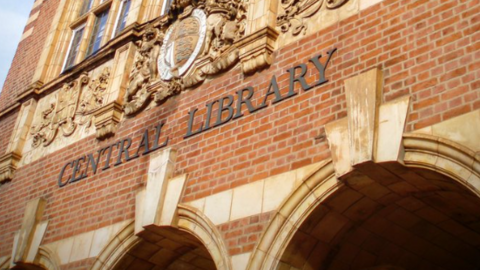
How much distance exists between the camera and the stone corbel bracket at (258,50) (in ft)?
26.8

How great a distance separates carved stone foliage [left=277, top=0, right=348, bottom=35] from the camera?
796cm

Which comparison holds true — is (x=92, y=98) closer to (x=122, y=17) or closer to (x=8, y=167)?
(x=122, y=17)

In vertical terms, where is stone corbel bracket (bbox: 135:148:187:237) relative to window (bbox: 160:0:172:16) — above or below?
below

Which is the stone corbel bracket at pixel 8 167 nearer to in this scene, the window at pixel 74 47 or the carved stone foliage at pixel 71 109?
the carved stone foliage at pixel 71 109

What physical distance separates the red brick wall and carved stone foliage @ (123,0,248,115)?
12.8 ft

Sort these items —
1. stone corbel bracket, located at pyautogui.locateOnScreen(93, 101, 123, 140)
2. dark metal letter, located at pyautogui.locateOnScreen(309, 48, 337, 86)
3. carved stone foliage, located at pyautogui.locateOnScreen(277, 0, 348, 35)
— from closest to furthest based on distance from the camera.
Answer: dark metal letter, located at pyautogui.locateOnScreen(309, 48, 337, 86), carved stone foliage, located at pyautogui.locateOnScreen(277, 0, 348, 35), stone corbel bracket, located at pyautogui.locateOnScreen(93, 101, 123, 140)

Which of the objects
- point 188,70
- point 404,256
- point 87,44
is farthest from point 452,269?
point 87,44

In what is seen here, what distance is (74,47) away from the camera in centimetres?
1325

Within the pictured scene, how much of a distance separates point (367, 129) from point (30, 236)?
6212mm

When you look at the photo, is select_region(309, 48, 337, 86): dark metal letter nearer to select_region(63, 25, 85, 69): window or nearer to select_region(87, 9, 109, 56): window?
select_region(87, 9, 109, 56): window

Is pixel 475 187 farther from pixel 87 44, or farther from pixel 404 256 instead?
pixel 87 44

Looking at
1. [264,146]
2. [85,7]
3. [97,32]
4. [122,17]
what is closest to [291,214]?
[264,146]

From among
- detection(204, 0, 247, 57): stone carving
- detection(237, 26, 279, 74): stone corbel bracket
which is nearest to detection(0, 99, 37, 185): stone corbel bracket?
detection(204, 0, 247, 57): stone carving

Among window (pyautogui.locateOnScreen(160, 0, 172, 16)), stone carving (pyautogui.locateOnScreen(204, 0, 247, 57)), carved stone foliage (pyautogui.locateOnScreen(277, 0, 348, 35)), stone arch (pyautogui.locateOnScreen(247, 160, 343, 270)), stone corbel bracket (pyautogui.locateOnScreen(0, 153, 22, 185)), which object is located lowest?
stone arch (pyautogui.locateOnScreen(247, 160, 343, 270))
